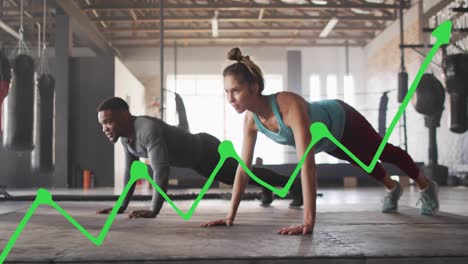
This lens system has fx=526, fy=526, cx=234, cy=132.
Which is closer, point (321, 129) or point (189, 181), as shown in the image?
point (321, 129)

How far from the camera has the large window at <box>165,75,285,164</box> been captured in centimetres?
1245

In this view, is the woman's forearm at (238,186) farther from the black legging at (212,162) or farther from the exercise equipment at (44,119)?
the exercise equipment at (44,119)

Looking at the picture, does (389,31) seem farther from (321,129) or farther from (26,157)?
(321,129)

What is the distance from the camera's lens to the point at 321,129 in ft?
7.17

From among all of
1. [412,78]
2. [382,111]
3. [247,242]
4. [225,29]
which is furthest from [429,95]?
[225,29]

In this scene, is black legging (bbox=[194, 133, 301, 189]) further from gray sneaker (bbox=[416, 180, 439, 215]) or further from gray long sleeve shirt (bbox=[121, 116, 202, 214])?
gray sneaker (bbox=[416, 180, 439, 215])

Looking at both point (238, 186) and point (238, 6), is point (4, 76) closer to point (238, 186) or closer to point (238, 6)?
point (238, 186)

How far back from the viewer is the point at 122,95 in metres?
9.59

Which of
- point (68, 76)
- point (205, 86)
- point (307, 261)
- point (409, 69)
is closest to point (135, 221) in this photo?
point (307, 261)

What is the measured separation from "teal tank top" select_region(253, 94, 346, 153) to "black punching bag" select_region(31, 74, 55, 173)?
10.3ft

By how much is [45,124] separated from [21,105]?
2.46 feet

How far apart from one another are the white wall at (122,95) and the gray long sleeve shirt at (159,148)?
14.7 ft

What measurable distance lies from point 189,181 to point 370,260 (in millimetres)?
6577

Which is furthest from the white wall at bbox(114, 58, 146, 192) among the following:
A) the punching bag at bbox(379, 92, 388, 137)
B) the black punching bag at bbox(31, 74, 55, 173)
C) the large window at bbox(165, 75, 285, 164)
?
the punching bag at bbox(379, 92, 388, 137)
